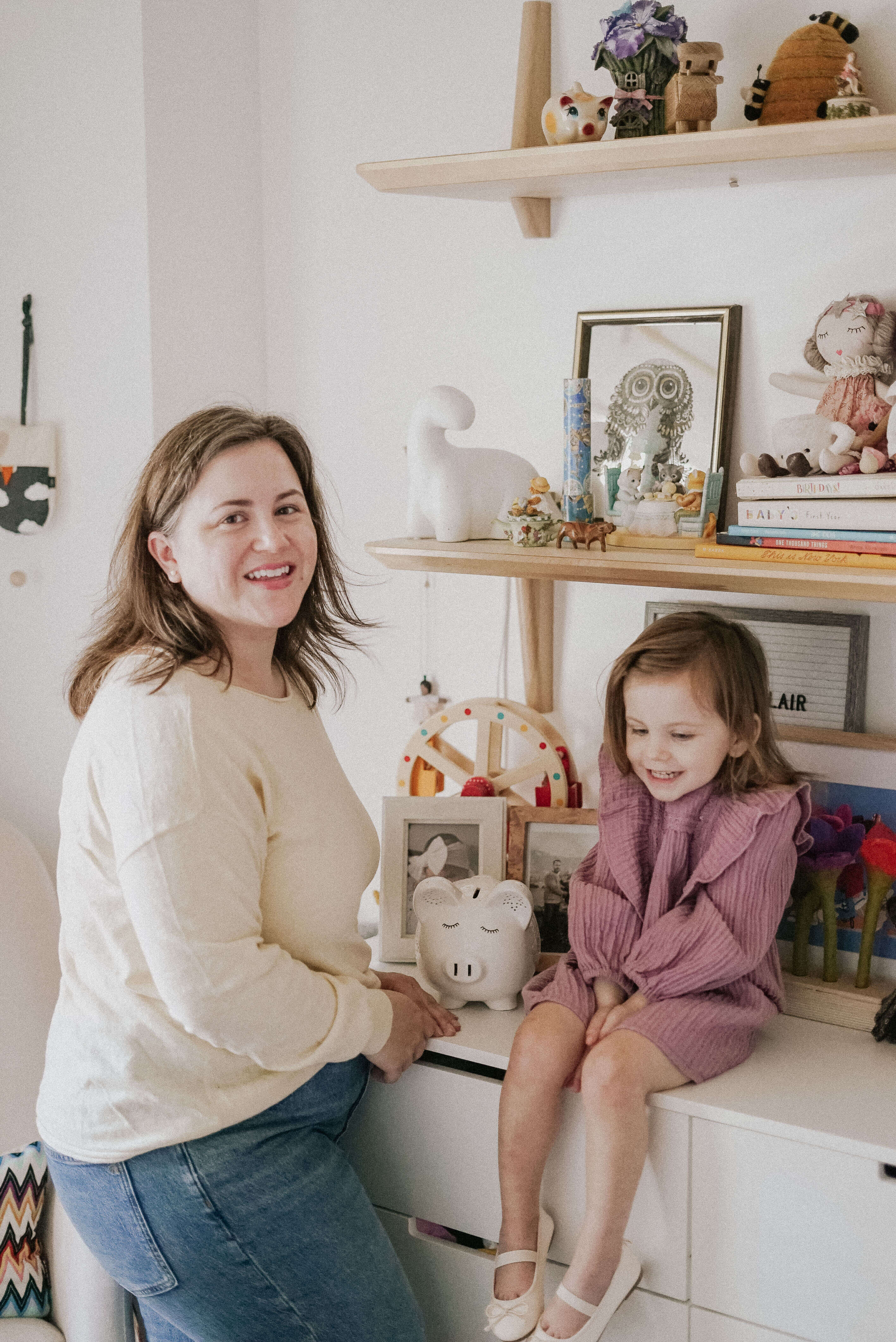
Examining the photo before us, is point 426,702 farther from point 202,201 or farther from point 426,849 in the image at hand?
point 202,201

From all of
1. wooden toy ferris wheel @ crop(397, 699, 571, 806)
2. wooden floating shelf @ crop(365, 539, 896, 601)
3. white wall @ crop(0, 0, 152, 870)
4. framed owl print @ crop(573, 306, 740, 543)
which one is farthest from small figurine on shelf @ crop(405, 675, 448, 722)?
white wall @ crop(0, 0, 152, 870)

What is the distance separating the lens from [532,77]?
1.53 m

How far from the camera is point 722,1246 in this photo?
125 cm

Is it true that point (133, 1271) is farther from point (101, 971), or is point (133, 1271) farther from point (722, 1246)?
point (722, 1246)

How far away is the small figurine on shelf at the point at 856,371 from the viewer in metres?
1.33

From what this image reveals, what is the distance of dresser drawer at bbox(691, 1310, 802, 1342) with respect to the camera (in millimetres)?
1241

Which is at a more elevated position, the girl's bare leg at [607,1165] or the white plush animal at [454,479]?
the white plush animal at [454,479]

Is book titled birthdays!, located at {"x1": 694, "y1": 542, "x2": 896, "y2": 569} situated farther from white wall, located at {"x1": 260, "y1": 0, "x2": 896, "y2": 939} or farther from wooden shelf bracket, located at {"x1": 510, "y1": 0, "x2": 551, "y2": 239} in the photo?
wooden shelf bracket, located at {"x1": 510, "y1": 0, "x2": 551, "y2": 239}

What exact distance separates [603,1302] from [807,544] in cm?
80

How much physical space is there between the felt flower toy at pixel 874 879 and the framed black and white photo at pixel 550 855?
1.13 feet

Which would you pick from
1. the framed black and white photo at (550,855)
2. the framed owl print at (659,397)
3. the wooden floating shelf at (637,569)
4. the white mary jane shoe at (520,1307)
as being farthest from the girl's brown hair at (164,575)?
the white mary jane shoe at (520,1307)

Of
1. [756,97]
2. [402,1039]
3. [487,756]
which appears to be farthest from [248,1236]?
[756,97]

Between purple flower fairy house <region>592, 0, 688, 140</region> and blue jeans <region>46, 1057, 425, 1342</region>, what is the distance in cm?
111

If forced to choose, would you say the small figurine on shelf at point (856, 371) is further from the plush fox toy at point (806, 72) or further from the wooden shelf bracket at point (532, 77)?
the wooden shelf bracket at point (532, 77)
